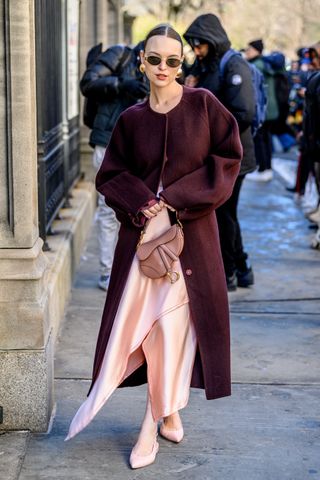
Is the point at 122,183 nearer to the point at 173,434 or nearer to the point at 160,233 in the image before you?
the point at 160,233

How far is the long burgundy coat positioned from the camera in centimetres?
436

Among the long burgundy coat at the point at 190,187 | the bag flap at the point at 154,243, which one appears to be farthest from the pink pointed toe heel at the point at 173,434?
→ the bag flap at the point at 154,243

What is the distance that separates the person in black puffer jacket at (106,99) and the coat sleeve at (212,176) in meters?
3.23

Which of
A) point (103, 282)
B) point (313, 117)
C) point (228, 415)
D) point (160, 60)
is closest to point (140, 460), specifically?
point (228, 415)

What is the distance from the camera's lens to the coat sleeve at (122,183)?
4.35 m

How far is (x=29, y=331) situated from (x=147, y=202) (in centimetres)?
92

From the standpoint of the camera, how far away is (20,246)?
4668mm

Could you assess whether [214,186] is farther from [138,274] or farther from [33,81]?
[33,81]

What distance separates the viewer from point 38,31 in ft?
20.9

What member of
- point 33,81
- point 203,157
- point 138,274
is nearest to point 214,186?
point 203,157

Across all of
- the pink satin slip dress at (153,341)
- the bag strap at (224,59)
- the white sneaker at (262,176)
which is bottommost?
the white sneaker at (262,176)

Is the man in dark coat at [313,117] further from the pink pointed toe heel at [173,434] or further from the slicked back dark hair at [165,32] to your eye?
the pink pointed toe heel at [173,434]

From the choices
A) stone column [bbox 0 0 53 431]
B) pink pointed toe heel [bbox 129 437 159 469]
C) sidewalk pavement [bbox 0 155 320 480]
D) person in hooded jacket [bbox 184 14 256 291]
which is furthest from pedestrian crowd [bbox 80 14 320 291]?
pink pointed toe heel [bbox 129 437 159 469]

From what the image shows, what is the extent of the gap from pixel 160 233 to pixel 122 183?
283mm
